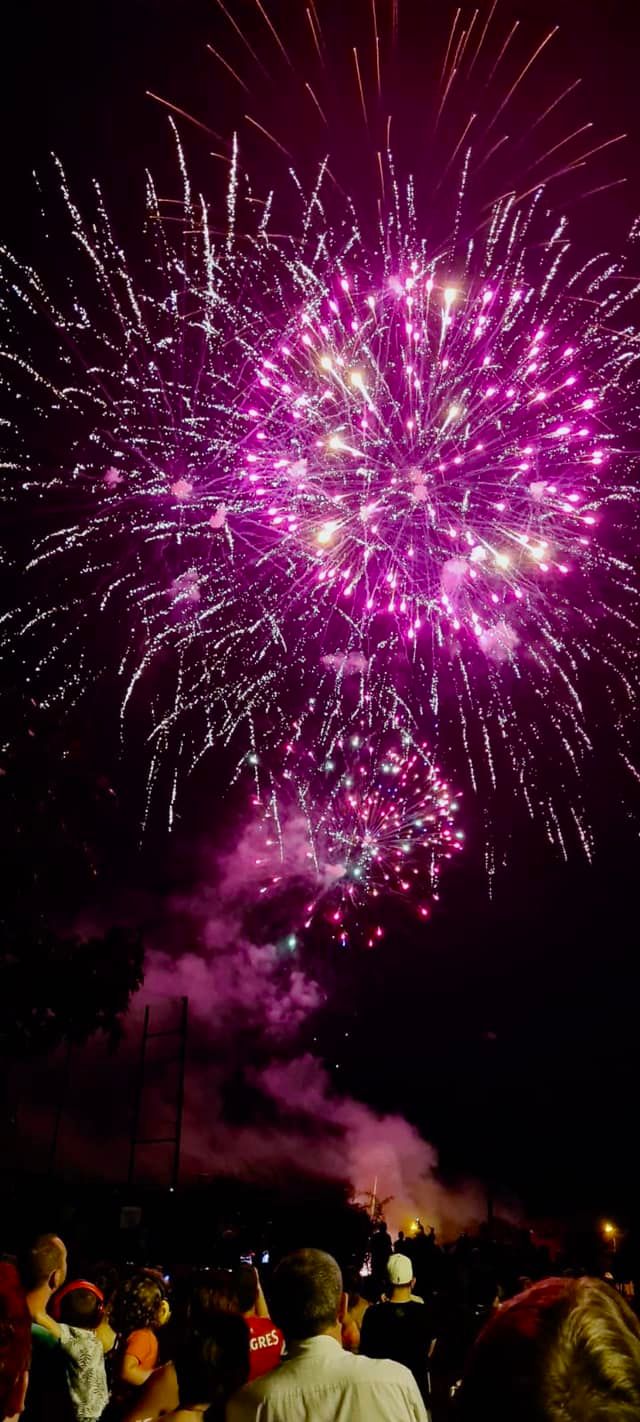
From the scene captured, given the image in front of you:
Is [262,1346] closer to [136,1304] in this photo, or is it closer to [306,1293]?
[136,1304]

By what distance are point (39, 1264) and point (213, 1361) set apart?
6.03 ft

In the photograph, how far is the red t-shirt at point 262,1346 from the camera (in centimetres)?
461

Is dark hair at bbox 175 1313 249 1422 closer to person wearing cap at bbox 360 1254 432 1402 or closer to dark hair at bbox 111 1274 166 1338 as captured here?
dark hair at bbox 111 1274 166 1338

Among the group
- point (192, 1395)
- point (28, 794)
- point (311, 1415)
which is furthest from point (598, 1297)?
point (28, 794)

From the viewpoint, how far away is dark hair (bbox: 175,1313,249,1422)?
3.31 m

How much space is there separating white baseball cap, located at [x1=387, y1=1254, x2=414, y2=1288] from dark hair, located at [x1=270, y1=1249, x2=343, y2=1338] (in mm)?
2864

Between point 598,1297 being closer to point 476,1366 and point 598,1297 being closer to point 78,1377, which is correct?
point 476,1366

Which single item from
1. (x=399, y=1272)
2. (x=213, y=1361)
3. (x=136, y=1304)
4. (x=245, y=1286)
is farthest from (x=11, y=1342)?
(x=399, y=1272)

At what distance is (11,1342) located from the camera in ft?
8.09

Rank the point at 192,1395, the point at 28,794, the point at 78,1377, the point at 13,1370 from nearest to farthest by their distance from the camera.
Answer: the point at 13,1370 < the point at 192,1395 < the point at 78,1377 < the point at 28,794

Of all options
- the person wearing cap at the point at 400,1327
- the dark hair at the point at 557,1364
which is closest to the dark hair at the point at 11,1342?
the dark hair at the point at 557,1364

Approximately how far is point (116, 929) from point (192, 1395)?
30.0ft

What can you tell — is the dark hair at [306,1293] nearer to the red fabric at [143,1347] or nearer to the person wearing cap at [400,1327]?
the red fabric at [143,1347]

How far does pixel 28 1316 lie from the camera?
8.48 ft
